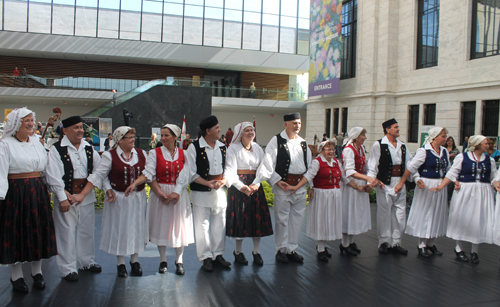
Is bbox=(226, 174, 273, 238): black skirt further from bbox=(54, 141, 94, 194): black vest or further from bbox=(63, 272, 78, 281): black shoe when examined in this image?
bbox=(54, 141, 94, 194): black vest

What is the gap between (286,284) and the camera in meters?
4.32

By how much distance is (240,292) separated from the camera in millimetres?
4062

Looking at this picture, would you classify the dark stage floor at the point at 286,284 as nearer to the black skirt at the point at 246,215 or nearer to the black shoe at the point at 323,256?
the black shoe at the point at 323,256

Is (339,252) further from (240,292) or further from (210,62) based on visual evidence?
(210,62)

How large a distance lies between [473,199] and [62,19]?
3007cm

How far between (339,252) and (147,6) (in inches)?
1134

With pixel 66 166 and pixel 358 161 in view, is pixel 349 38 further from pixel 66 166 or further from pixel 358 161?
pixel 66 166

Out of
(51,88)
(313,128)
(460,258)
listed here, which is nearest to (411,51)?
(313,128)

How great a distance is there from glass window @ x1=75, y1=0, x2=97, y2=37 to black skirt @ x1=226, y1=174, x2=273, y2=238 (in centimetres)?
2760

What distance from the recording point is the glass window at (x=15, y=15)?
26812 millimetres

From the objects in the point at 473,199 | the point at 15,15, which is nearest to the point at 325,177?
the point at 473,199

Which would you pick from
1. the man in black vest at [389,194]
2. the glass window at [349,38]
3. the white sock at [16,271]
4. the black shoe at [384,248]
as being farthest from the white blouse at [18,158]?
the glass window at [349,38]

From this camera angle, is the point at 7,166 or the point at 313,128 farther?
the point at 313,128

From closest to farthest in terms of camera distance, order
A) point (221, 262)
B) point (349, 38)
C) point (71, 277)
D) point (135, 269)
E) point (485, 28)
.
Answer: point (71, 277), point (135, 269), point (221, 262), point (485, 28), point (349, 38)
